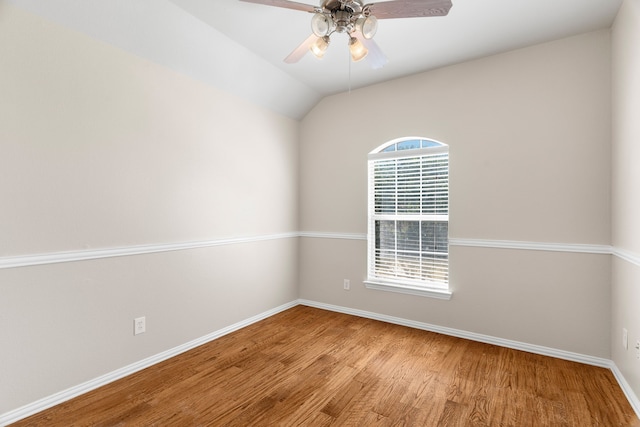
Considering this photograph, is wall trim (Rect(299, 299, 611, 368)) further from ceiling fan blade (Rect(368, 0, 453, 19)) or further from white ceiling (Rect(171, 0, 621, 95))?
ceiling fan blade (Rect(368, 0, 453, 19))

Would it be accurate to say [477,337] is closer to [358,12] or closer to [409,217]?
[409,217]

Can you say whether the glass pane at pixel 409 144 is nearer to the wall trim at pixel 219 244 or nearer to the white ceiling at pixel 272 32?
the white ceiling at pixel 272 32

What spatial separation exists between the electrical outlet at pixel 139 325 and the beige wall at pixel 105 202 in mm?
39

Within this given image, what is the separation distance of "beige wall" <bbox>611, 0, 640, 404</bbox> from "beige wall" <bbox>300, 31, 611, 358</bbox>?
0.42 ft

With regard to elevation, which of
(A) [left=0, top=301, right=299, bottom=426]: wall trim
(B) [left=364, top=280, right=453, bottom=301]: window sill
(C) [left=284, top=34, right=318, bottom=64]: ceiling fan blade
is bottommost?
(A) [left=0, top=301, right=299, bottom=426]: wall trim

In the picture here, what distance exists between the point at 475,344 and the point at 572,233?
1267 mm

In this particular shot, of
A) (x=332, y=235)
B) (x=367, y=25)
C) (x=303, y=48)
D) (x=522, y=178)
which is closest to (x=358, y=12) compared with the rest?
(x=367, y=25)

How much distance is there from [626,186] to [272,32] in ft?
9.23

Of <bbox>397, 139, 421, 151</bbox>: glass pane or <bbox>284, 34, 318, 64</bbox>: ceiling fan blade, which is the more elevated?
<bbox>284, 34, 318, 64</bbox>: ceiling fan blade

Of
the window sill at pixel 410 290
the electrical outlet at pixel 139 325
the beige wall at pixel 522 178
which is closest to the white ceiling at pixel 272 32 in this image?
the beige wall at pixel 522 178

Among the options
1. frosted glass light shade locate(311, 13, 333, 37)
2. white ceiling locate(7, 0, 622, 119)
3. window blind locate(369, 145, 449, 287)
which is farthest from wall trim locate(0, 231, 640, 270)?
frosted glass light shade locate(311, 13, 333, 37)

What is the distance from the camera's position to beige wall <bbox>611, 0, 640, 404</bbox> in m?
1.96

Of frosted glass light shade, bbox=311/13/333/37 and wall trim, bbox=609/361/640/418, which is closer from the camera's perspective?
frosted glass light shade, bbox=311/13/333/37

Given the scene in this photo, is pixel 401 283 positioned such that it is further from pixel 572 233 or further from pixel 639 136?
pixel 639 136
